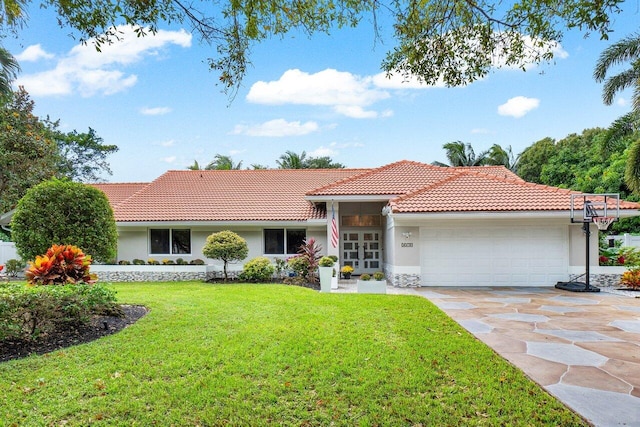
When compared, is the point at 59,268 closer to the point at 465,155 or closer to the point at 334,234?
the point at 334,234

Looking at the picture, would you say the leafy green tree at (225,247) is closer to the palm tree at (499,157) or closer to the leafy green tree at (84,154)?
→ the leafy green tree at (84,154)

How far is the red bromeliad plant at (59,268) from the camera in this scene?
30.2ft

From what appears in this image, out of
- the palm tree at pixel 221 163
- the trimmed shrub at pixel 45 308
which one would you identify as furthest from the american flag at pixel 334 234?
the palm tree at pixel 221 163

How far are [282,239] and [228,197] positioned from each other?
13.4 feet

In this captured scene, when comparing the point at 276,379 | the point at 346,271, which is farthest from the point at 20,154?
the point at 276,379

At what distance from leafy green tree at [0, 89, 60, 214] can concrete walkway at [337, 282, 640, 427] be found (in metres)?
22.2

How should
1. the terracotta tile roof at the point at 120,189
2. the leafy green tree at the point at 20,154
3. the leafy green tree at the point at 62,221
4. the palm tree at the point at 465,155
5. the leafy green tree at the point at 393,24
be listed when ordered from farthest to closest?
the palm tree at the point at 465,155 → the terracotta tile roof at the point at 120,189 → the leafy green tree at the point at 20,154 → the leafy green tree at the point at 62,221 → the leafy green tree at the point at 393,24

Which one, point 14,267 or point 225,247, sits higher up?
point 225,247

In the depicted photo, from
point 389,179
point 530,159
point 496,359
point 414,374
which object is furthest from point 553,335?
point 530,159

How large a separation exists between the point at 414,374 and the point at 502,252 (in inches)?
451

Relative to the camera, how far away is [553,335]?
25.6ft

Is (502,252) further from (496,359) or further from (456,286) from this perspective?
(496,359)

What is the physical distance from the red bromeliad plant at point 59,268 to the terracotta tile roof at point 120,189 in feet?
48.2

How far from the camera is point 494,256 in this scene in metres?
15.5
